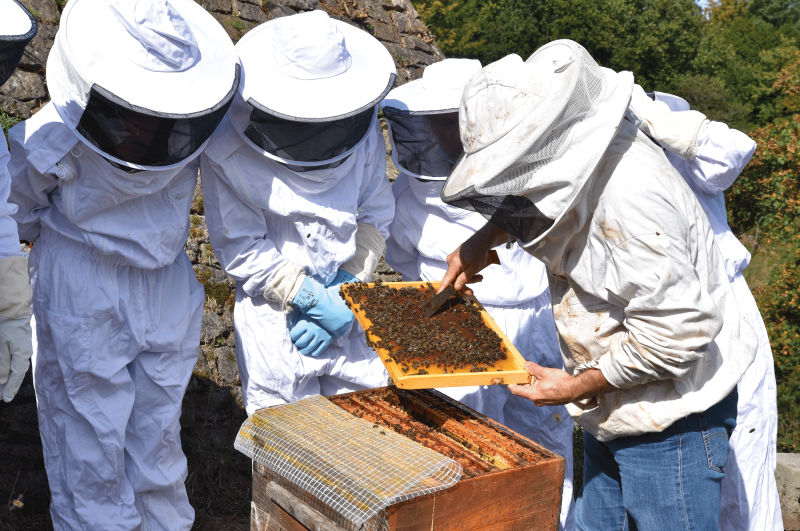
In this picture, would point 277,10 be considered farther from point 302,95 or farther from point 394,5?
point 302,95

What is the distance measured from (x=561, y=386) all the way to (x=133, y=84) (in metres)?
2.11

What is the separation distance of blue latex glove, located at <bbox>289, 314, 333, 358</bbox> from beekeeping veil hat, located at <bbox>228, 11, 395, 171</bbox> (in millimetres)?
834

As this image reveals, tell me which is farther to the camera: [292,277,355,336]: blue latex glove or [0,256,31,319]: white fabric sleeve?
[292,277,355,336]: blue latex glove

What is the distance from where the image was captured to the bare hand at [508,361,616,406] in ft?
7.27

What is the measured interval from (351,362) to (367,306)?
102 centimetres

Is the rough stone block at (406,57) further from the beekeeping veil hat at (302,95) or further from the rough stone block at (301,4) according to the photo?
the beekeeping veil hat at (302,95)

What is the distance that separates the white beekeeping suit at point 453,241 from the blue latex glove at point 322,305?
745 millimetres

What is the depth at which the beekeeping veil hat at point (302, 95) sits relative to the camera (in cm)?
314

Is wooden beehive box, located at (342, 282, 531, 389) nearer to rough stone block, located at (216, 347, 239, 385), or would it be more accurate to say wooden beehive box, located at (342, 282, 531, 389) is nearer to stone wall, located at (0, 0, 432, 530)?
stone wall, located at (0, 0, 432, 530)

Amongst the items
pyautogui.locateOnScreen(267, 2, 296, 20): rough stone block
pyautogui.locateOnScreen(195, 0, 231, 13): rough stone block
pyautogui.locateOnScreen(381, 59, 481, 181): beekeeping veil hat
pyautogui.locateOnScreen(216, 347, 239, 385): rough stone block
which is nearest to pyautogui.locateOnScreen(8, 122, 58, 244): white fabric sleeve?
pyautogui.locateOnScreen(381, 59, 481, 181): beekeeping veil hat

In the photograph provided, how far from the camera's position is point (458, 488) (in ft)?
6.68

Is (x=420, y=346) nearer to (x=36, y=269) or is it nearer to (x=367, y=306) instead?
(x=367, y=306)

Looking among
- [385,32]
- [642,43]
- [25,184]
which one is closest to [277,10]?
[385,32]

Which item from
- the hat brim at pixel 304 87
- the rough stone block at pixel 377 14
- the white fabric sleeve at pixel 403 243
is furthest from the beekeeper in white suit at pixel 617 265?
the rough stone block at pixel 377 14
